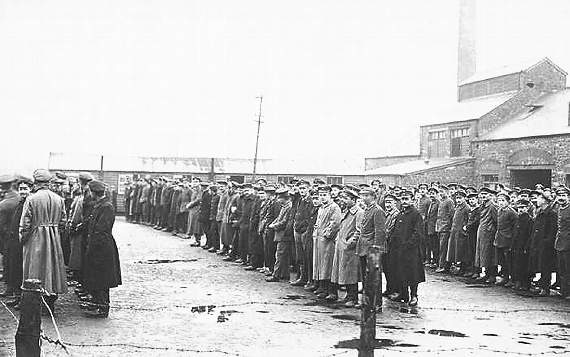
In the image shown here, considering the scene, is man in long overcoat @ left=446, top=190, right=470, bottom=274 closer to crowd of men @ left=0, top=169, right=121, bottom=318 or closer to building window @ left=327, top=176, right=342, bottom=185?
crowd of men @ left=0, top=169, right=121, bottom=318

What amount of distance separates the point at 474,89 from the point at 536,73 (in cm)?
550

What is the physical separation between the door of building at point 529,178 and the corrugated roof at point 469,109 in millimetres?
4657

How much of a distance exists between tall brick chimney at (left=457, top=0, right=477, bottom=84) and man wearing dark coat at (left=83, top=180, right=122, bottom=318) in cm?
4747

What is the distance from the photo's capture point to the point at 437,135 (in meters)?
38.4

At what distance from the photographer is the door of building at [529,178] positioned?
3088cm

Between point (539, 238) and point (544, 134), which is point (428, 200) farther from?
point (544, 134)

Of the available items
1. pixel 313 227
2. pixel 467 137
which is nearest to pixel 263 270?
pixel 313 227

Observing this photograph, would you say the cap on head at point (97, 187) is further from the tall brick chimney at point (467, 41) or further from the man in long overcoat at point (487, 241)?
the tall brick chimney at point (467, 41)

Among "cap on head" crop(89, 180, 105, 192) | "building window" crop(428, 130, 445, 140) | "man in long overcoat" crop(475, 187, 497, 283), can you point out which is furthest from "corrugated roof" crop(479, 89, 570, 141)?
"cap on head" crop(89, 180, 105, 192)

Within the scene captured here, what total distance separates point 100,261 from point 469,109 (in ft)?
108

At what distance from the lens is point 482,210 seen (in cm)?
1434

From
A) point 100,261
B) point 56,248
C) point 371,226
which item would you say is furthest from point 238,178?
point 56,248

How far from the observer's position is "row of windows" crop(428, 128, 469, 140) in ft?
118

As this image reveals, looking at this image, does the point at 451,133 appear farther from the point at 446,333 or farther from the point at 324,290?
the point at 446,333
